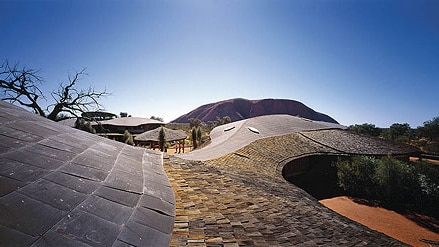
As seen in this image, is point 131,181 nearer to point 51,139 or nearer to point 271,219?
point 51,139

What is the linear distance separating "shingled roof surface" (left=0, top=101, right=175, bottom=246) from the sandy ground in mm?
11352

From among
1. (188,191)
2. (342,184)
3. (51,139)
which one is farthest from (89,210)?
(342,184)

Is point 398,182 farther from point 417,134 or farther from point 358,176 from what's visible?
point 417,134

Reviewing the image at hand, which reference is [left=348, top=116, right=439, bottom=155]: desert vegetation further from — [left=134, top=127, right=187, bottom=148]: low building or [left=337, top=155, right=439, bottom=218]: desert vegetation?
[left=134, top=127, right=187, bottom=148]: low building

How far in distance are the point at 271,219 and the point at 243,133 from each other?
16.0 metres

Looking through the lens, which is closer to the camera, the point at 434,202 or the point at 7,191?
the point at 7,191

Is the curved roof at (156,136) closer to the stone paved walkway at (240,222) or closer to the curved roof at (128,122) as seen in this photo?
the stone paved walkway at (240,222)

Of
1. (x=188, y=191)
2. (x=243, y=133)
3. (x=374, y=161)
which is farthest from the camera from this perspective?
(x=243, y=133)

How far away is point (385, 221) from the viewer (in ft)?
35.3

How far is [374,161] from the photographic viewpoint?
588 inches

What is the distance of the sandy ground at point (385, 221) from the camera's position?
9289mm

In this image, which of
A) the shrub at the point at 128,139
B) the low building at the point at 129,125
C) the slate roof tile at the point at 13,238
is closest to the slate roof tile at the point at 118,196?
the slate roof tile at the point at 13,238

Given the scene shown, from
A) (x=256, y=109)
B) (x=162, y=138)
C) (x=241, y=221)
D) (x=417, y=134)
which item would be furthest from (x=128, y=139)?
(x=256, y=109)

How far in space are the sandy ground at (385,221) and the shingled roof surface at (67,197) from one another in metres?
11.4
